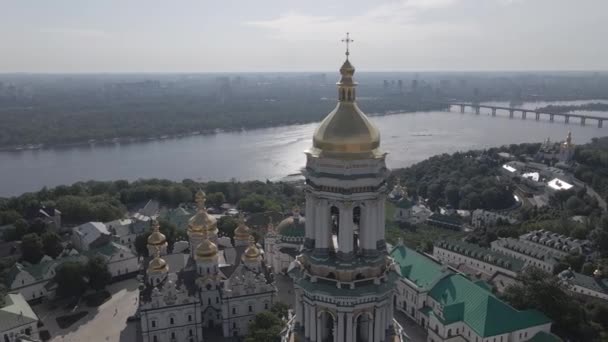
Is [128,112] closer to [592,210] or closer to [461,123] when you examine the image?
[461,123]

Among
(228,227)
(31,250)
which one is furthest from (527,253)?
(31,250)

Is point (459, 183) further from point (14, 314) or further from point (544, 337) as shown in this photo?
point (14, 314)

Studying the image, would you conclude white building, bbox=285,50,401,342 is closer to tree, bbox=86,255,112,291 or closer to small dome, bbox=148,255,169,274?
small dome, bbox=148,255,169,274

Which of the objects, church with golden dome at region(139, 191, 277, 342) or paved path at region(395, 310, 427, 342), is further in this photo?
paved path at region(395, 310, 427, 342)

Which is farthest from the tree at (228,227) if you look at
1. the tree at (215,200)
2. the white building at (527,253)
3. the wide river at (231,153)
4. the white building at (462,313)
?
the wide river at (231,153)

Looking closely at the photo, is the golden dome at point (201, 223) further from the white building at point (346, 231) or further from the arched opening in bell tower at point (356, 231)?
the white building at point (346, 231)

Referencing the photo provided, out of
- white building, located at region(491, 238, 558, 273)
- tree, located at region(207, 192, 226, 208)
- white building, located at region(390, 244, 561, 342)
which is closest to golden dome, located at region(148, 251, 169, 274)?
white building, located at region(390, 244, 561, 342)
